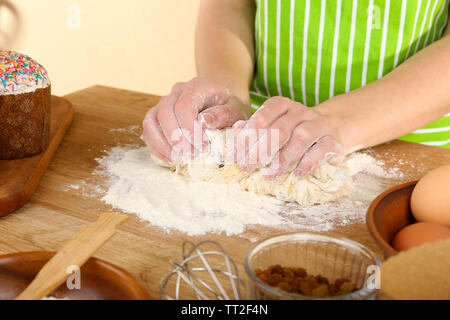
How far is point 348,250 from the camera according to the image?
60 cm

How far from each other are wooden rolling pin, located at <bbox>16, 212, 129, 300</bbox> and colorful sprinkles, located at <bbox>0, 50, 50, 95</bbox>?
48cm

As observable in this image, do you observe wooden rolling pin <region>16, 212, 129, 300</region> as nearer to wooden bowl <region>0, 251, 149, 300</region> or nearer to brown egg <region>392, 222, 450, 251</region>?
wooden bowl <region>0, 251, 149, 300</region>

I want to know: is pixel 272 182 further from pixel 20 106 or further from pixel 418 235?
pixel 20 106

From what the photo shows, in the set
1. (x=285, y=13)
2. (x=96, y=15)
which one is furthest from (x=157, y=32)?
(x=285, y=13)

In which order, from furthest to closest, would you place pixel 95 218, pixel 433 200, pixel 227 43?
pixel 227 43 < pixel 95 218 < pixel 433 200

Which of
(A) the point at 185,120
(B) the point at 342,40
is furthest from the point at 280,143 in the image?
(B) the point at 342,40

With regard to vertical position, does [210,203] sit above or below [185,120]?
below

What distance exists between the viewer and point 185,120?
96 centimetres

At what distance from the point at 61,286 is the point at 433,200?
519mm

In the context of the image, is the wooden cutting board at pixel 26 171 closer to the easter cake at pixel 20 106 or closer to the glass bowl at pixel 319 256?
the easter cake at pixel 20 106

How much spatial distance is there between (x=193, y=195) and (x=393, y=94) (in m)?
0.49

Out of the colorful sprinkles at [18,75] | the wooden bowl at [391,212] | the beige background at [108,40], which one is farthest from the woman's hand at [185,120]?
the beige background at [108,40]

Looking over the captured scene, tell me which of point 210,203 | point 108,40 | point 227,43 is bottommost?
point 210,203
